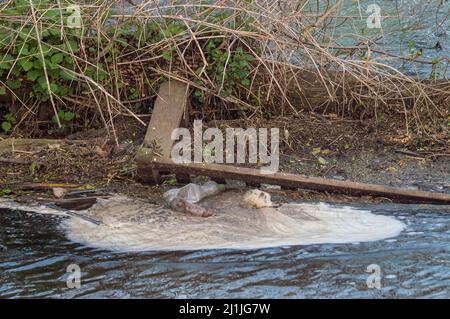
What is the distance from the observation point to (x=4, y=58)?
594cm

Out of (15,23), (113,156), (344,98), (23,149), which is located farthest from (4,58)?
(344,98)

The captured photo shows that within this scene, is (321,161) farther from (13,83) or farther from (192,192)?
(13,83)

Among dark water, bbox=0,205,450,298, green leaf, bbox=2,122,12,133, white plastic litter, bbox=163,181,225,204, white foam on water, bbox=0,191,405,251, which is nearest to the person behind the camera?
dark water, bbox=0,205,450,298

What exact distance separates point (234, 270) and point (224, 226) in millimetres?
613

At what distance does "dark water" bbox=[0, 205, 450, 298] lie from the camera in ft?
14.1

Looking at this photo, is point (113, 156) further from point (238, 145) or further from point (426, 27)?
point (426, 27)

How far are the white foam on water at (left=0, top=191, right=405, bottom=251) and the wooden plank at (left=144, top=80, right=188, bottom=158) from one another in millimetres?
503

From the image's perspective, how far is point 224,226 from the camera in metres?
5.09

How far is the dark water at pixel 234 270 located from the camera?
4305 millimetres

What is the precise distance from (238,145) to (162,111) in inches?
24.6

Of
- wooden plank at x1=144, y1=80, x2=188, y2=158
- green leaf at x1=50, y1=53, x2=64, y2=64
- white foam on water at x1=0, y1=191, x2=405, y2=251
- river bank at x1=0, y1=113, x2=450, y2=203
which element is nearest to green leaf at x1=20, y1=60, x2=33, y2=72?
green leaf at x1=50, y1=53, x2=64, y2=64

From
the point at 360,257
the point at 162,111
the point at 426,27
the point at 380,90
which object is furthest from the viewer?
the point at 426,27

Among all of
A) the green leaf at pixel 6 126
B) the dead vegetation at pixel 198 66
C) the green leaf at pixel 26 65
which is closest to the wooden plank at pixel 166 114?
the dead vegetation at pixel 198 66

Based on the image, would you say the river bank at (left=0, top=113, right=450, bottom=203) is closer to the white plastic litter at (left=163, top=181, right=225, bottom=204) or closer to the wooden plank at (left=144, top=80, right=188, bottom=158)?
the white plastic litter at (left=163, top=181, right=225, bottom=204)
